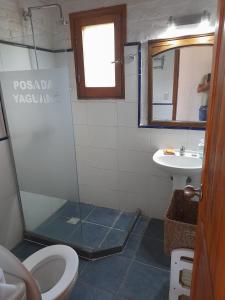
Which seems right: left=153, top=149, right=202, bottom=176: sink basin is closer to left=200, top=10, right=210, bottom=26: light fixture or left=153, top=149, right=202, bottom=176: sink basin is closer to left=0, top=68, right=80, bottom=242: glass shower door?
left=0, top=68, right=80, bottom=242: glass shower door

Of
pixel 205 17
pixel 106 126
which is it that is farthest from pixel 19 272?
pixel 205 17

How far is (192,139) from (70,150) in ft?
3.73

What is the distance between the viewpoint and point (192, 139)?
83.4 inches

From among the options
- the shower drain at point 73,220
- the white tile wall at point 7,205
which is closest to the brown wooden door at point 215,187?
the shower drain at point 73,220

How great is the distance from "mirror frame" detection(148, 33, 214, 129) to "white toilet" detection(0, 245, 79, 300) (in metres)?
1.40

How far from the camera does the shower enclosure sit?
179 centimetres

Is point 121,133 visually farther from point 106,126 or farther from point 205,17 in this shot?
point 205,17

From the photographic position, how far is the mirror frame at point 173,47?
187 cm

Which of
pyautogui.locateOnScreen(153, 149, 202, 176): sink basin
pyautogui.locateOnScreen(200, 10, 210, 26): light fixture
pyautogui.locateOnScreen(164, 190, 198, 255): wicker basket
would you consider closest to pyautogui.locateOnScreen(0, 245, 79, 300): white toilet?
pyautogui.locateOnScreen(164, 190, 198, 255): wicker basket

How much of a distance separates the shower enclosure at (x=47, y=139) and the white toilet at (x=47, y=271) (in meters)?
0.45

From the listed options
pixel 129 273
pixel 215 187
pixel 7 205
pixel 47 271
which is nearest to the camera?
pixel 215 187

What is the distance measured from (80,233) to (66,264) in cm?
69

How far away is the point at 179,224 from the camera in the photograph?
5.60 ft

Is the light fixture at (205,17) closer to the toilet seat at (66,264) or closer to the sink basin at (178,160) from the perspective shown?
the sink basin at (178,160)
